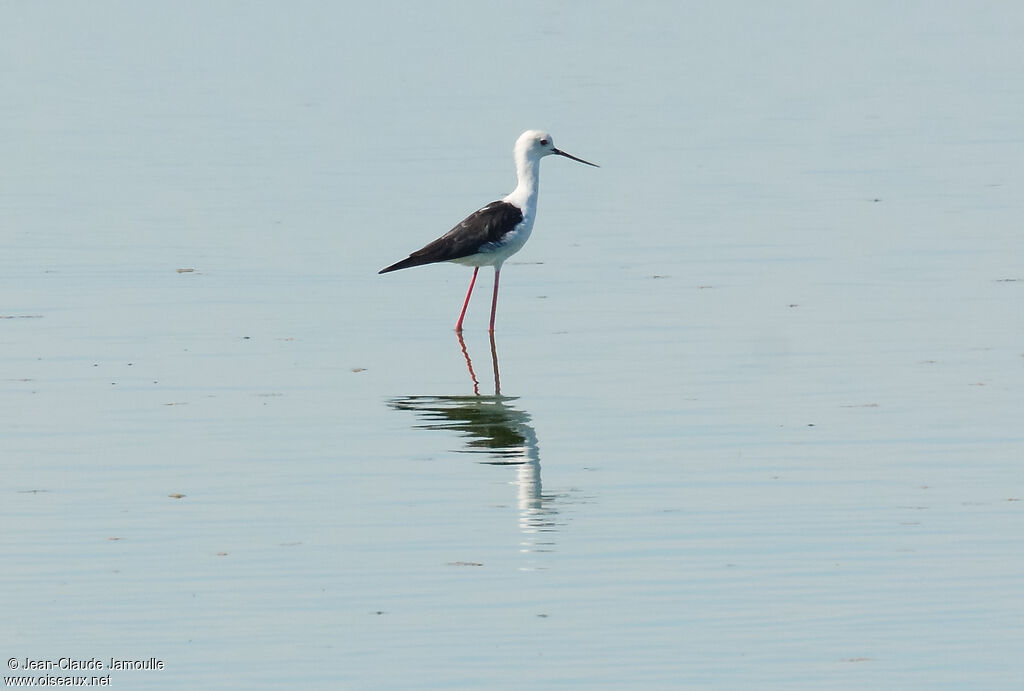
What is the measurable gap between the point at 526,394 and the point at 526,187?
4.01 metres

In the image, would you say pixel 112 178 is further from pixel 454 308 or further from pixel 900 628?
pixel 900 628

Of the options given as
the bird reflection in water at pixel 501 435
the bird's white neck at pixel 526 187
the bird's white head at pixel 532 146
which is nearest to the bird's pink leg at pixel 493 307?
the bird's white neck at pixel 526 187

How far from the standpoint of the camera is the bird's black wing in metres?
15.4

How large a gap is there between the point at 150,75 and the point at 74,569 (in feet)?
76.3

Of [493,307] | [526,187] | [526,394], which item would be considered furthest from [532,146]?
[526,394]

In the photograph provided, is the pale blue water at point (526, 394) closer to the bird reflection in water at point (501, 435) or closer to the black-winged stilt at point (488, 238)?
the bird reflection in water at point (501, 435)

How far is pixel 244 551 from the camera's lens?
9.06m

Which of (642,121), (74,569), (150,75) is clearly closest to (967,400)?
(74,569)

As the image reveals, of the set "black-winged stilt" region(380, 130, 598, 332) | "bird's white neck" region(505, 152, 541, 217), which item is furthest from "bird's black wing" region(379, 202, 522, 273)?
"bird's white neck" region(505, 152, 541, 217)

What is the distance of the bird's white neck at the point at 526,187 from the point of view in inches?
629

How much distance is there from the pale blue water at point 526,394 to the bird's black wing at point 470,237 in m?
0.45

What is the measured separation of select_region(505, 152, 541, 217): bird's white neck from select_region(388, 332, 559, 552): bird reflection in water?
2.74 meters

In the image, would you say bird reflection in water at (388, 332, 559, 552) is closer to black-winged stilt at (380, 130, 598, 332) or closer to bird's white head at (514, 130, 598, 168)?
black-winged stilt at (380, 130, 598, 332)

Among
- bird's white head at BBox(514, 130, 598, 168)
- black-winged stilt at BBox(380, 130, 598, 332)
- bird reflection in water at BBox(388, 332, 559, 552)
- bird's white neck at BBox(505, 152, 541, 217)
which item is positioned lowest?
bird reflection in water at BBox(388, 332, 559, 552)
